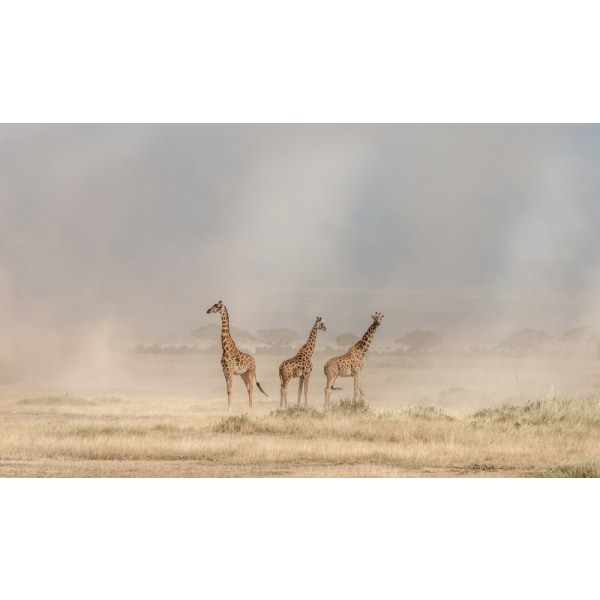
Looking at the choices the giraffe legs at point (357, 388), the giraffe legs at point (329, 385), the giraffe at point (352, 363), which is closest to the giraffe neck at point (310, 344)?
the giraffe at point (352, 363)

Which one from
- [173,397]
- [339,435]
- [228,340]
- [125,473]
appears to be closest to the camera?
[125,473]

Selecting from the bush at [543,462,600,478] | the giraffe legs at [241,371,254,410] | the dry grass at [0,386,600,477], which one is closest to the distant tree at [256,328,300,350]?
the giraffe legs at [241,371,254,410]

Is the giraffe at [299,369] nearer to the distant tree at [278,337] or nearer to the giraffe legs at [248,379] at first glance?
the giraffe legs at [248,379]

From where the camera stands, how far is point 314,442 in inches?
629

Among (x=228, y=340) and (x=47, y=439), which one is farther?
(x=228, y=340)

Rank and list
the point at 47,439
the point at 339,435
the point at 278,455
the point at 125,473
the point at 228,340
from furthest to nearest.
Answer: the point at 228,340, the point at 339,435, the point at 47,439, the point at 278,455, the point at 125,473

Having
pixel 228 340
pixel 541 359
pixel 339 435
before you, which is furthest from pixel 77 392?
pixel 541 359

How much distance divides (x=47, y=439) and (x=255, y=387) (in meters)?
6.39

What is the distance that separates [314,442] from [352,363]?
5.26 m

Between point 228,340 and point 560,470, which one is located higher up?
point 228,340

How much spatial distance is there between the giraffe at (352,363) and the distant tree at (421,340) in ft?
3.48

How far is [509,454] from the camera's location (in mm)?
15211

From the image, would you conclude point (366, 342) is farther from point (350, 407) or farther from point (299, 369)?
point (350, 407)

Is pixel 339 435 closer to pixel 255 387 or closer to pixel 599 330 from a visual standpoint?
pixel 255 387
